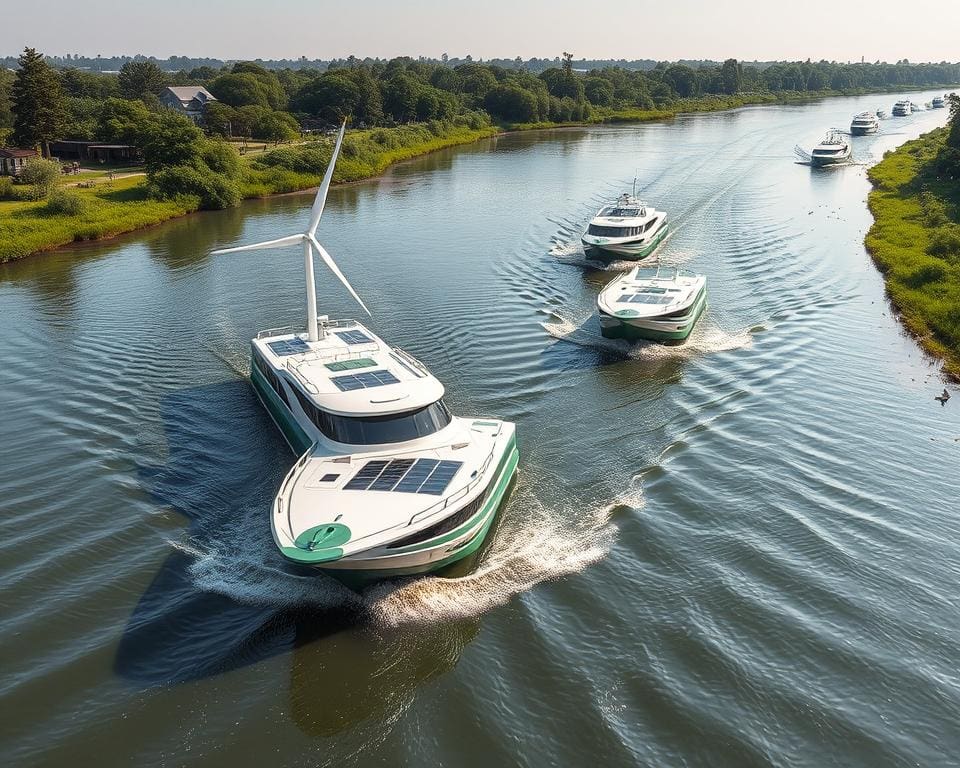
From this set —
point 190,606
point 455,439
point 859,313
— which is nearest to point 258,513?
point 190,606

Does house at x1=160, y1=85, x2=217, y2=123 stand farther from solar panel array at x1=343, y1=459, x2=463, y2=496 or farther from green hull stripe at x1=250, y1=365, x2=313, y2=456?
solar panel array at x1=343, y1=459, x2=463, y2=496

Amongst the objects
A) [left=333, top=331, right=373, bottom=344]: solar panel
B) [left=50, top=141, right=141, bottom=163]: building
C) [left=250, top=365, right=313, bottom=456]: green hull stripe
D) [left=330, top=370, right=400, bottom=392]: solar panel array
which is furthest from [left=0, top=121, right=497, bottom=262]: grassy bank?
[left=330, top=370, right=400, bottom=392]: solar panel array

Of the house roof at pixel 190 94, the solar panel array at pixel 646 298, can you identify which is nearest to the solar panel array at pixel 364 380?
the solar panel array at pixel 646 298

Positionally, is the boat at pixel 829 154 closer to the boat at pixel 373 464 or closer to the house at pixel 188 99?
the boat at pixel 373 464

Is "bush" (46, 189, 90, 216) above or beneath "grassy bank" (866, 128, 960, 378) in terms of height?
above

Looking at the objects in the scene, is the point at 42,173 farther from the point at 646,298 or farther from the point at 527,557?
the point at 527,557

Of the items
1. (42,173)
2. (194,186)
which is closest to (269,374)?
(194,186)
